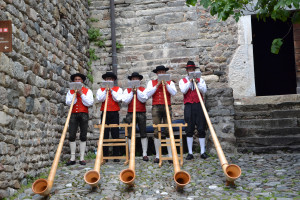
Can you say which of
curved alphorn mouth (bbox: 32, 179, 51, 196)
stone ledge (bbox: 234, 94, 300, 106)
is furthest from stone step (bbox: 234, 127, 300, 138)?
curved alphorn mouth (bbox: 32, 179, 51, 196)

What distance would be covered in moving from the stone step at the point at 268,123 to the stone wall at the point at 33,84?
10.1 ft

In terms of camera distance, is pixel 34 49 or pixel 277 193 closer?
pixel 277 193

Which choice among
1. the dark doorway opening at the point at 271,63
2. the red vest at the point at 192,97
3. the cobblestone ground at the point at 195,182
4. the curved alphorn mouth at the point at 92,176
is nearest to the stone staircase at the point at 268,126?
the cobblestone ground at the point at 195,182

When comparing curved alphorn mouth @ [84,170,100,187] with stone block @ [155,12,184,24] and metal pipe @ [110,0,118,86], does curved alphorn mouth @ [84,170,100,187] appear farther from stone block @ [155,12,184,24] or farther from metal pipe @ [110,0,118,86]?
stone block @ [155,12,184,24]

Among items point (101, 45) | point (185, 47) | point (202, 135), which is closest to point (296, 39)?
point (185, 47)

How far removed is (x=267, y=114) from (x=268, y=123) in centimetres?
28

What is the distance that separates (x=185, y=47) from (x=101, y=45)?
176cm

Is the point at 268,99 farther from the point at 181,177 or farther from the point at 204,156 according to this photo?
the point at 181,177

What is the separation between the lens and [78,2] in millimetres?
7336

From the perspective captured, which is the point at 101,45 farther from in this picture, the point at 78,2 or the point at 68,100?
the point at 68,100

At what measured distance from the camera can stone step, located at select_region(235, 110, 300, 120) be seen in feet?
21.1

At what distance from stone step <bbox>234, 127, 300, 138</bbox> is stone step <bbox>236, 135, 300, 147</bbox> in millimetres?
132

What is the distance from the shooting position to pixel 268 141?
6086 mm

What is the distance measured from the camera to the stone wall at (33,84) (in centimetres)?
422
